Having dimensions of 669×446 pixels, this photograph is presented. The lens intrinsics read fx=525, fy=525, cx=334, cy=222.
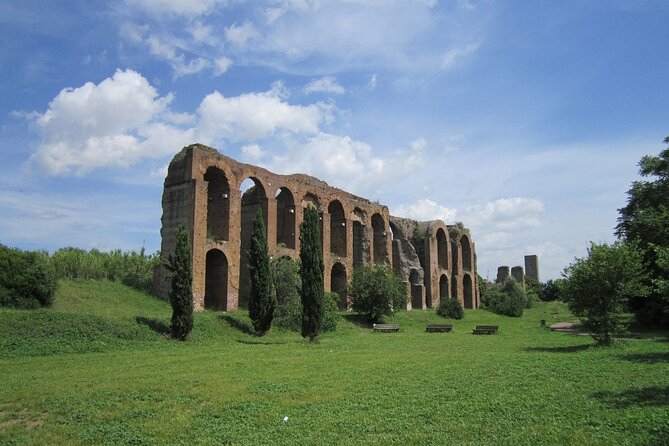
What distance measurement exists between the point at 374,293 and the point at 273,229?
22.3ft

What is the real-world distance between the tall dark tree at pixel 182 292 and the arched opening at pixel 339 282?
16.9 m

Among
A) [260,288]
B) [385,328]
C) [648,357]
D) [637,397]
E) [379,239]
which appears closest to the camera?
[637,397]

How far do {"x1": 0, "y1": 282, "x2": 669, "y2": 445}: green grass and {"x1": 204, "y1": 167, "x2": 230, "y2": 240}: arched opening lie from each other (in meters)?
11.0

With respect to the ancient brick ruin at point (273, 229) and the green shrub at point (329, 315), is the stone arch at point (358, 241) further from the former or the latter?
the green shrub at point (329, 315)

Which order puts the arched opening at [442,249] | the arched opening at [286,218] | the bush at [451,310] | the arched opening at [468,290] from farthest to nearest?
the arched opening at [468,290], the arched opening at [442,249], the bush at [451,310], the arched opening at [286,218]

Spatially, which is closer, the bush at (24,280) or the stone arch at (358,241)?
the bush at (24,280)

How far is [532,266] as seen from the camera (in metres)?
79.1

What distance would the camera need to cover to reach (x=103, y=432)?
6.95 metres

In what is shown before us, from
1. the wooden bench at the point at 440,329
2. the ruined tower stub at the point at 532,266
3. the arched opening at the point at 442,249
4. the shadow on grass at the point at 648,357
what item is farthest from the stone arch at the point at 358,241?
the ruined tower stub at the point at 532,266

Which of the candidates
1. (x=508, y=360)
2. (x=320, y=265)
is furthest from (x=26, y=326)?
(x=508, y=360)

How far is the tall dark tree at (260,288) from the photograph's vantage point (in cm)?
2130

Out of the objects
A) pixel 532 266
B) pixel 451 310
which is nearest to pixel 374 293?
pixel 451 310

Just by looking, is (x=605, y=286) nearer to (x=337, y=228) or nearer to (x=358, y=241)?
(x=337, y=228)

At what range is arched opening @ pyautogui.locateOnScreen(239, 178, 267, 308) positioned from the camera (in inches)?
1124
